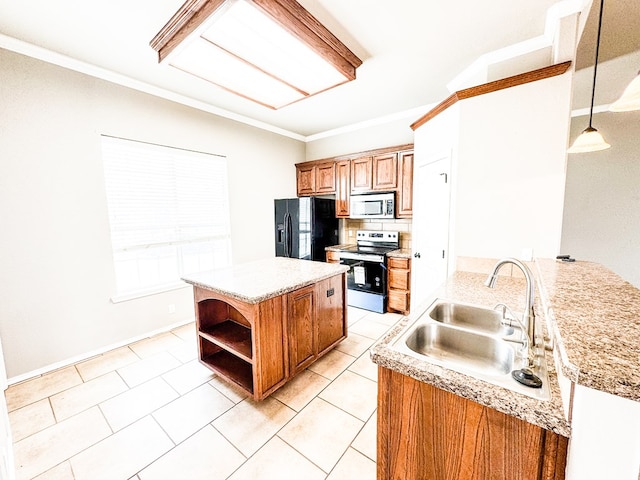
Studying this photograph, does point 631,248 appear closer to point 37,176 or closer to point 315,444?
point 315,444

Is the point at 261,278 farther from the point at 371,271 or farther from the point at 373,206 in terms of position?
the point at 373,206

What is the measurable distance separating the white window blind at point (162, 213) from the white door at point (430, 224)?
8.72 ft

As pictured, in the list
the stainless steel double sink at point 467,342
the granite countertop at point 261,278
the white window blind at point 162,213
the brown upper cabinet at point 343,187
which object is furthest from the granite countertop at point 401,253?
the white window blind at point 162,213

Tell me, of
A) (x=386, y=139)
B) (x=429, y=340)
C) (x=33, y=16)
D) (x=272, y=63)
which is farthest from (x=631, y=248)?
(x=33, y=16)

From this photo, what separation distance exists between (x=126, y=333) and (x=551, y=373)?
3.63 m

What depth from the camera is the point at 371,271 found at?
3723 millimetres

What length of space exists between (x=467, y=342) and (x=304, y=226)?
3.15 m

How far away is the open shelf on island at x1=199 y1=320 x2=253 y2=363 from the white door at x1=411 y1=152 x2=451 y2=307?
1.69 metres

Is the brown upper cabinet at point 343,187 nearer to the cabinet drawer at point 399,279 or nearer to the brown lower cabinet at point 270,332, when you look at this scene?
the cabinet drawer at point 399,279

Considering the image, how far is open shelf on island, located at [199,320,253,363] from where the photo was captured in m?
2.00

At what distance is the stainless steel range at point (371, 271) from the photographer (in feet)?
11.9

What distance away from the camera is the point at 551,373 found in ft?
2.88

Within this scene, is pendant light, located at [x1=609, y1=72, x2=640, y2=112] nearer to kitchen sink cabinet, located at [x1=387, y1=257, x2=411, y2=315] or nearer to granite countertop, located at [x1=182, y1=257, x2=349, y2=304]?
granite countertop, located at [x1=182, y1=257, x2=349, y2=304]

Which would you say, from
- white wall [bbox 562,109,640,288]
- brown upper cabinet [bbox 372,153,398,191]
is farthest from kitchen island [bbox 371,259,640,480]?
white wall [bbox 562,109,640,288]
